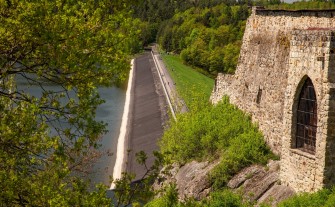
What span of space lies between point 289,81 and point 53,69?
1071 centimetres

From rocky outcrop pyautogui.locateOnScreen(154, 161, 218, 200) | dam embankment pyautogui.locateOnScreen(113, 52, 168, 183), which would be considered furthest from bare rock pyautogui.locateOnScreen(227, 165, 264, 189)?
dam embankment pyautogui.locateOnScreen(113, 52, 168, 183)

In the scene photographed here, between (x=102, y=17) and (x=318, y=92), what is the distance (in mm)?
8730

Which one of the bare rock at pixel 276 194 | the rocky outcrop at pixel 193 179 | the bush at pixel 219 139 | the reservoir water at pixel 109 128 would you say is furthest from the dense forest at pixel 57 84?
the reservoir water at pixel 109 128

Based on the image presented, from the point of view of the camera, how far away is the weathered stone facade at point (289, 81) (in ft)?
53.8

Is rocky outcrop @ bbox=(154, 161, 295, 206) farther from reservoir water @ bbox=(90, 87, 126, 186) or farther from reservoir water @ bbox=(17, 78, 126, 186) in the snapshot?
reservoir water @ bbox=(90, 87, 126, 186)

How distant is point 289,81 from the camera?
60.3ft

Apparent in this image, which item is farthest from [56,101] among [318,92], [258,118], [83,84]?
[258,118]

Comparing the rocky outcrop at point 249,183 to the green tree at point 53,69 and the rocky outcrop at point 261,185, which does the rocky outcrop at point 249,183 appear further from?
the green tree at point 53,69

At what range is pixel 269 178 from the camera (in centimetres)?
1980

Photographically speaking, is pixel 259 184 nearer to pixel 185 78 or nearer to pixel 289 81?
pixel 289 81

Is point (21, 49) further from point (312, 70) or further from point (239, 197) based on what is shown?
point (239, 197)

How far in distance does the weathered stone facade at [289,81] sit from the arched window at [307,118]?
0.17 metres

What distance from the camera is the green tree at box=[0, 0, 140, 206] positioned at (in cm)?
817

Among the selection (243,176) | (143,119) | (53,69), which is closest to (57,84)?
(53,69)
